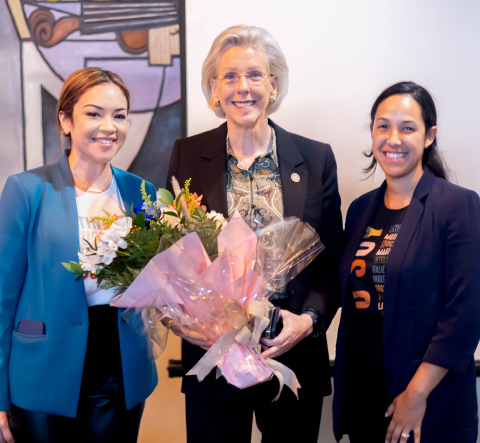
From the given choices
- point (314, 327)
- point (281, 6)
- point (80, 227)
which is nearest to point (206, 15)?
point (281, 6)

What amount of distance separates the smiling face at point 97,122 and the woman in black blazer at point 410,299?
0.96 metres

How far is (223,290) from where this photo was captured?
1108 millimetres

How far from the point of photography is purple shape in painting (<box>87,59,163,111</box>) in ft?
7.10

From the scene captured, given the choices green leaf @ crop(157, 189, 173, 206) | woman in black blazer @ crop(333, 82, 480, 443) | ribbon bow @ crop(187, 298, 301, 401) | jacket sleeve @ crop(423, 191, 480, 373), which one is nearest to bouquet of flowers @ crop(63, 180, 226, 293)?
green leaf @ crop(157, 189, 173, 206)

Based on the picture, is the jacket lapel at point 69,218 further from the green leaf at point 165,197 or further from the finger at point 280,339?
the finger at point 280,339

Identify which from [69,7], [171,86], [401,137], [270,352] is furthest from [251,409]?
[69,7]

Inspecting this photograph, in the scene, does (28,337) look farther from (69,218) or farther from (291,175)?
(291,175)

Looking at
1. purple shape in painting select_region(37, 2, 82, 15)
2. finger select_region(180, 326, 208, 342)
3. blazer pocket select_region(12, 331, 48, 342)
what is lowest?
blazer pocket select_region(12, 331, 48, 342)

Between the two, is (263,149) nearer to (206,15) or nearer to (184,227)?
(184,227)

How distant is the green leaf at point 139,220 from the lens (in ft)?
4.01

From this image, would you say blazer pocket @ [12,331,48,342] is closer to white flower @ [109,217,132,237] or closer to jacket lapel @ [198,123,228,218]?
white flower @ [109,217,132,237]

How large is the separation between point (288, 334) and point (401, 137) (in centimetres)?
80

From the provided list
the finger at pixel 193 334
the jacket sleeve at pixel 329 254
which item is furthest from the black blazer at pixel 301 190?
the finger at pixel 193 334

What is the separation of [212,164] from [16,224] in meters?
0.70
